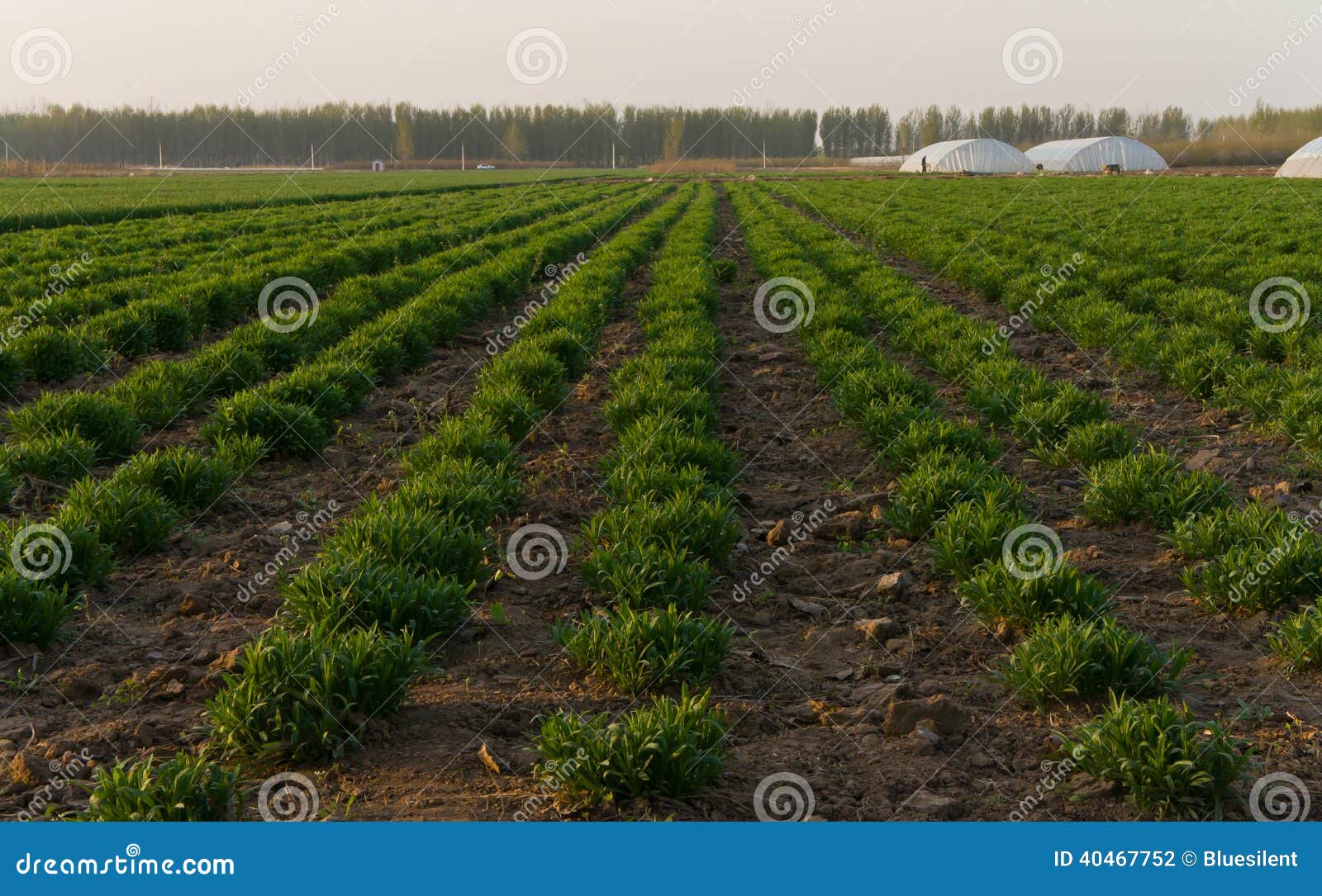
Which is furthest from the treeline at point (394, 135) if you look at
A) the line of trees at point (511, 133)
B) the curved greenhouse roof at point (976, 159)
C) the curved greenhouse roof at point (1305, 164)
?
the curved greenhouse roof at point (1305, 164)

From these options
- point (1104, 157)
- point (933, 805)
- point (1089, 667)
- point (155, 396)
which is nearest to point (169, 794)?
point (933, 805)

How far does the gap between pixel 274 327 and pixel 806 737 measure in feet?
27.1

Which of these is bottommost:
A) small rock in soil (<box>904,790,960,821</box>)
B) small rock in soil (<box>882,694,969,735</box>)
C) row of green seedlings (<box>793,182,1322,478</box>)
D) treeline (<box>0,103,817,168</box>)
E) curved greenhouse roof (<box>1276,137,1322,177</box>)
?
small rock in soil (<box>904,790,960,821</box>)

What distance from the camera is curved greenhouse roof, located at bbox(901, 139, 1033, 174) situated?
8606 centimetres

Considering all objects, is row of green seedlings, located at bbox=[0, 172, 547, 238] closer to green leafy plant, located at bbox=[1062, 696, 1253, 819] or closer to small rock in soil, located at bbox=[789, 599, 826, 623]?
small rock in soil, located at bbox=[789, 599, 826, 623]

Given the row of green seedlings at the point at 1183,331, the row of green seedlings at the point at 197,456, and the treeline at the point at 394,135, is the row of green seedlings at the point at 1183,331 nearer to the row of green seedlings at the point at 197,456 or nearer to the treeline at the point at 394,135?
the row of green seedlings at the point at 197,456

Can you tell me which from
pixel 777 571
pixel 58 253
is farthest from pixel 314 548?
pixel 58 253

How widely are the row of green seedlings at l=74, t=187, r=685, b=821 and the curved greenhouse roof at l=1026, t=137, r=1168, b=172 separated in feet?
297

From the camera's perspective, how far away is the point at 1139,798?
3.21m

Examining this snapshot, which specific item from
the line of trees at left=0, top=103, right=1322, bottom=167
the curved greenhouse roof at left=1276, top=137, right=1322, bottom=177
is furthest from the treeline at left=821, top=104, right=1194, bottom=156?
the curved greenhouse roof at left=1276, top=137, right=1322, bottom=177

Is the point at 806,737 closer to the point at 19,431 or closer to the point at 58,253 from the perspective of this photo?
the point at 19,431

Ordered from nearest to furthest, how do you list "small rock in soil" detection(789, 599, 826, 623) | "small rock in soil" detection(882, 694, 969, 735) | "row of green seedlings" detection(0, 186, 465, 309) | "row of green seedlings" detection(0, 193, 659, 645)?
"small rock in soil" detection(882, 694, 969, 735) → "row of green seedlings" detection(0, 193, 659, 645) → "small rock in soil" detection(789, 599, 826, 623) → "row of green seedlings" detection(0, 186, 465, 309)

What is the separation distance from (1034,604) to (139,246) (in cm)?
1764

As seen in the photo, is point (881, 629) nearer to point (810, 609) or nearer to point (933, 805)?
point (810, 609)
